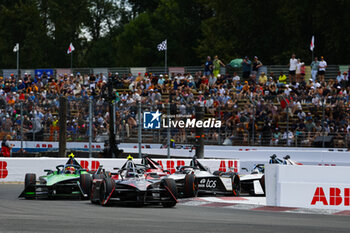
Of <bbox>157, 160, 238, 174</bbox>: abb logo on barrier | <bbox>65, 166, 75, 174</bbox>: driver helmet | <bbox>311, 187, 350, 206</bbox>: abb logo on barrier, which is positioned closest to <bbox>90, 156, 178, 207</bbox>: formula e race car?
<bbox>65, 166, 75, 174</bbox>: driver helmet

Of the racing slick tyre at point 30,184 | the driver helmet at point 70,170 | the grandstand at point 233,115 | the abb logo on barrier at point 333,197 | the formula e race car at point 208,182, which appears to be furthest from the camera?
the grandstand at point 233,115

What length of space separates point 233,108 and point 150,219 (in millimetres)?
16118

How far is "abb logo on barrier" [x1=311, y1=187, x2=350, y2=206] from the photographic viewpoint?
55.5ft

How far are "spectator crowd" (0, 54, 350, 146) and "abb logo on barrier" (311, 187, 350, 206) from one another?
34.1 ft

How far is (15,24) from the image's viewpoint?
73125mm

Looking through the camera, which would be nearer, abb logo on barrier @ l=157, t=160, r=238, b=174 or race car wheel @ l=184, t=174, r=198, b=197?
race car wheel @ l=184, t=174, r=198, b=197

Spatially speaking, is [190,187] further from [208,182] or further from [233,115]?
[233,115]

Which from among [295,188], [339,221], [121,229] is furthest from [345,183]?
[121,229]

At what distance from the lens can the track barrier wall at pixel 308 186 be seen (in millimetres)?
17031

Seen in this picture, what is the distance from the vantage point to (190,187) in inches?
772

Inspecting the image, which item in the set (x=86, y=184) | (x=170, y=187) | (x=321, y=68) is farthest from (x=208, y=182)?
(x=321, y=68)

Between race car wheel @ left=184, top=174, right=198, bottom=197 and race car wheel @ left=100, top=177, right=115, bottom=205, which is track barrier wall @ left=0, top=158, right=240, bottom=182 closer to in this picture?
race car wheel @ left=184, top=174, right=198, bottom=197

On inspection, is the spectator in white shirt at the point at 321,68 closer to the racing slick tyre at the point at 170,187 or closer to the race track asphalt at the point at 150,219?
the race track asphalt at the point at 150,219

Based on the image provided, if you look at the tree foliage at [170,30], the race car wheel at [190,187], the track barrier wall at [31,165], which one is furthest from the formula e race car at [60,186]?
the tree foliage at [170,30]
